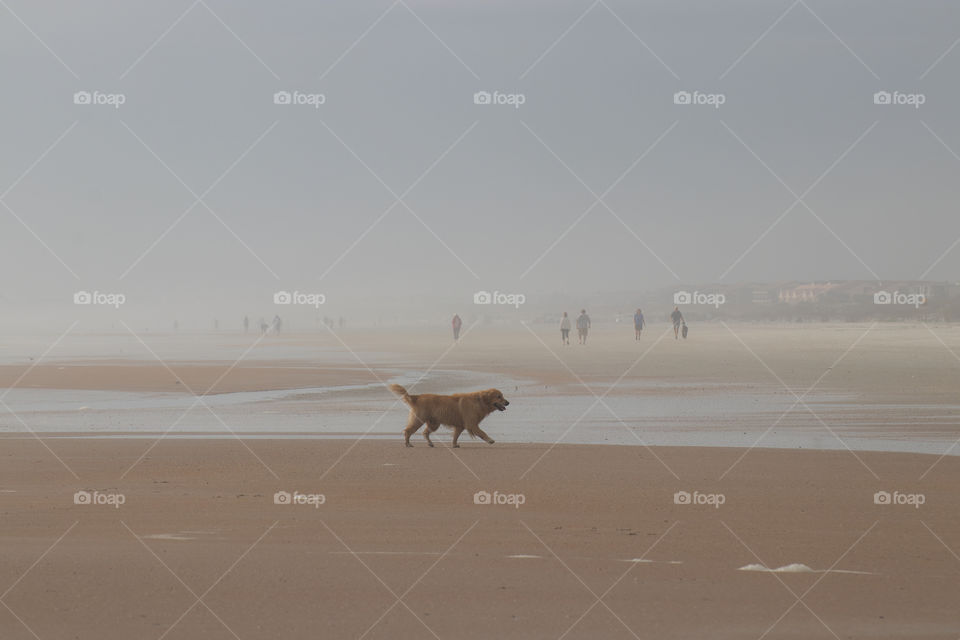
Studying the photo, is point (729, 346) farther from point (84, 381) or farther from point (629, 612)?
point (629, 612)

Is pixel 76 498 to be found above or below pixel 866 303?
below

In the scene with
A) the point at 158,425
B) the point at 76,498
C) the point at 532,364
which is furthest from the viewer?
the point at 532,364

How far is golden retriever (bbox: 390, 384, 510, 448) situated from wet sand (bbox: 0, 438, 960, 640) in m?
1.69

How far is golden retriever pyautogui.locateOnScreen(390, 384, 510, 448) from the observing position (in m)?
16.5

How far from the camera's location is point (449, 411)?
54.5 feet

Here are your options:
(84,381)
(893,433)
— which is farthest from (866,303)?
(893,433)

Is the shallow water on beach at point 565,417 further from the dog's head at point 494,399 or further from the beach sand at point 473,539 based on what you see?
the dog's head at point 494,399

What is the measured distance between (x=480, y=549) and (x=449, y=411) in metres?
7.16

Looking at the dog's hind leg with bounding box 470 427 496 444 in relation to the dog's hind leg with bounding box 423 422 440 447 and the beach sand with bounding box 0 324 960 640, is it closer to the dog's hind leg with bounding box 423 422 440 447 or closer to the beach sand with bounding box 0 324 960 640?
the beach sand with bounding box 0 324 960 640

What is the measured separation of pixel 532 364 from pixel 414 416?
69.9ft

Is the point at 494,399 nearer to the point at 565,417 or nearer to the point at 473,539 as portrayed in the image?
the point at 565,417

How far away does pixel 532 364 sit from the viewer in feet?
124

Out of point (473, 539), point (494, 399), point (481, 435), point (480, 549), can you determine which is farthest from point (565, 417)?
point (480, 549)

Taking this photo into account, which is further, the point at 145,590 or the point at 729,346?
the point at 729,346
